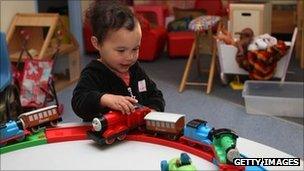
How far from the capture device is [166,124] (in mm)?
981

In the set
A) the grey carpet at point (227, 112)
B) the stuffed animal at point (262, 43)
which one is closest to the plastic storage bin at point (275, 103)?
the grey carpet at point (227, 112)

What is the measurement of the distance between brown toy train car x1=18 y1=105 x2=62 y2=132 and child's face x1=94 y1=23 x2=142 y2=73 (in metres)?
0.19

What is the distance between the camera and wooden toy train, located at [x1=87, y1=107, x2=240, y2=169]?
0.88m

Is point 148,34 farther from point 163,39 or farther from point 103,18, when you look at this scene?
point 103,18

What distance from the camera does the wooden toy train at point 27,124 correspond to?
1.00m


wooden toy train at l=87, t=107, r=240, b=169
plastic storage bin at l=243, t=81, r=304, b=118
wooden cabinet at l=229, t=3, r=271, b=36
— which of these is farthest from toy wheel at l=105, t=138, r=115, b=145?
wooden cabinet at l=229, t=3, r=271, b=36

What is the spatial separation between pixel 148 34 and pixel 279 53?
1331mm

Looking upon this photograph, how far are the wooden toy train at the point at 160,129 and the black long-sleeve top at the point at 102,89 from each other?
86 millimetres

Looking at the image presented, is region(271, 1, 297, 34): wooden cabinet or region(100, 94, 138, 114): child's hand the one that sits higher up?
region(100, 94, 138, 114): child's hand

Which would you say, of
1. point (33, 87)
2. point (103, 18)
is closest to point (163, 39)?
point (33, 87)

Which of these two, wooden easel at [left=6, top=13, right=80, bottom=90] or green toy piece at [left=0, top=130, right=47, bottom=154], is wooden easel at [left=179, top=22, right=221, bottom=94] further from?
green toy piece at [left=0, top=130, right=47, bottom=154]

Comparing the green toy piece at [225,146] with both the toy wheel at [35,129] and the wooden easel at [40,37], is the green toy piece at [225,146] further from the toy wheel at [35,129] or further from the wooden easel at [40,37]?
the wooden easel at [40,37]

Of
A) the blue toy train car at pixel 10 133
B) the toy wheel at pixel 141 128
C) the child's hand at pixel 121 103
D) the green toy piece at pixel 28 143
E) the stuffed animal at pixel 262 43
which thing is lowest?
the stuffed animal at pixel 262 43

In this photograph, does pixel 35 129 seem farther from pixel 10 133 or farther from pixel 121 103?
pixel 121 103
